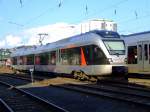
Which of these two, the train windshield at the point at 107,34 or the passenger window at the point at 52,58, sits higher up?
the train windshield at the point at 107,34

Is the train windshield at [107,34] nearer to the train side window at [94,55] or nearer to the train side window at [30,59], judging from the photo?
the train side window at [94,55]

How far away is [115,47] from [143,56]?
3208 millimetres

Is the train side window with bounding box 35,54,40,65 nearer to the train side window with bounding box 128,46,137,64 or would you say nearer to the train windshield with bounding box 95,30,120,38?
the train side window with bounding box 128,46,137,64

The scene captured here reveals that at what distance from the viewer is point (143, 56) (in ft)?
92.6

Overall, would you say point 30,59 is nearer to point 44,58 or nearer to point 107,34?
point 44,58

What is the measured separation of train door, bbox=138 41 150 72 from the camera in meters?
27.8

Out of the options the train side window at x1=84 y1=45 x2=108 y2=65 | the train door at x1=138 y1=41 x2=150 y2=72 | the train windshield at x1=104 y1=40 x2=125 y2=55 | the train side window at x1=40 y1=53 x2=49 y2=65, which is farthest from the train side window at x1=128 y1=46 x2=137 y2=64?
the train side window at x1=40 y1=53 x2=49 y2=65

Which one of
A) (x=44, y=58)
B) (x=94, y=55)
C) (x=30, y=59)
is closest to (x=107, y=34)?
(x=94, y=55)

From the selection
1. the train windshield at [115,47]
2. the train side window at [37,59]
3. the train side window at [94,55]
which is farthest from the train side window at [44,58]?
the train windshield at [115,47]

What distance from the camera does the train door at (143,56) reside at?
2778cm

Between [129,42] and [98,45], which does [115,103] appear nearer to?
[98,45]

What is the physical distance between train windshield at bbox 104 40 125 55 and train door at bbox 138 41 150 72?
2.31 metres

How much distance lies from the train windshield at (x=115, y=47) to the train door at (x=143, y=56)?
7.59 feet

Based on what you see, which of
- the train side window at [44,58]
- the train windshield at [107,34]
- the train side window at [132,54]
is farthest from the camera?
the train side window at [44,58]
